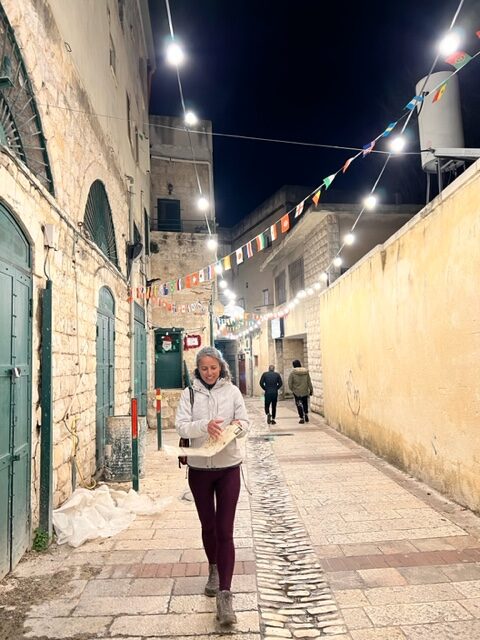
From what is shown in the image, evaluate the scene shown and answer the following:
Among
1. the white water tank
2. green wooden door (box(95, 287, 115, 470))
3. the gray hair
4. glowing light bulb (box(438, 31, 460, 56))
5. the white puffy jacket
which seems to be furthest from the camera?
the white water tank

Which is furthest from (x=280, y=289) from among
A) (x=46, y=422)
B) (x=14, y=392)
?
(x=14, y=392)

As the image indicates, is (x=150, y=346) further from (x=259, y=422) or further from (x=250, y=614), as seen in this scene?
(x=250, y=614)

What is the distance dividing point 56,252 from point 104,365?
2792mm

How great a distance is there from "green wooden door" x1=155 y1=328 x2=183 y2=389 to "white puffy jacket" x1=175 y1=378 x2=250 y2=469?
1398cm

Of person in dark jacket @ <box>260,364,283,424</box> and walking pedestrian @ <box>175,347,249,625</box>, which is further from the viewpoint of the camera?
person in dark jacket @ <box>260,364,283,424</box>

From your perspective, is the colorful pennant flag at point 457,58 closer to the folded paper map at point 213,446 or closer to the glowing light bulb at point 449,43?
the glowing light bulb at point 449,43

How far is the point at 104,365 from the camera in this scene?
23.9 feet

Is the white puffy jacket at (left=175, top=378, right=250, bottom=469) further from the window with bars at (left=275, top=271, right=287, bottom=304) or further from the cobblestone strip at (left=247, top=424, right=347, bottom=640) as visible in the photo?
the window with bars at (left=275, top=271, right=287, bottom=304)

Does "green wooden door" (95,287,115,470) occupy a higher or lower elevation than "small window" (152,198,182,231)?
lower

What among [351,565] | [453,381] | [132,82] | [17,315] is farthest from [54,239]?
[132,82]

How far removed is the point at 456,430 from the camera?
16.9ft

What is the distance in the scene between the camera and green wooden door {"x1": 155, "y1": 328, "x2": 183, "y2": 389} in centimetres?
1720

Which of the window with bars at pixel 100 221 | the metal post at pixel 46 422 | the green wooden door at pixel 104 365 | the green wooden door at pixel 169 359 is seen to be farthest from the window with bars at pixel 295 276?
the metal post at pixel 46 422

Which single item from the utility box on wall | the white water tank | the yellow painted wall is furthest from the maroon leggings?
the white water tank
